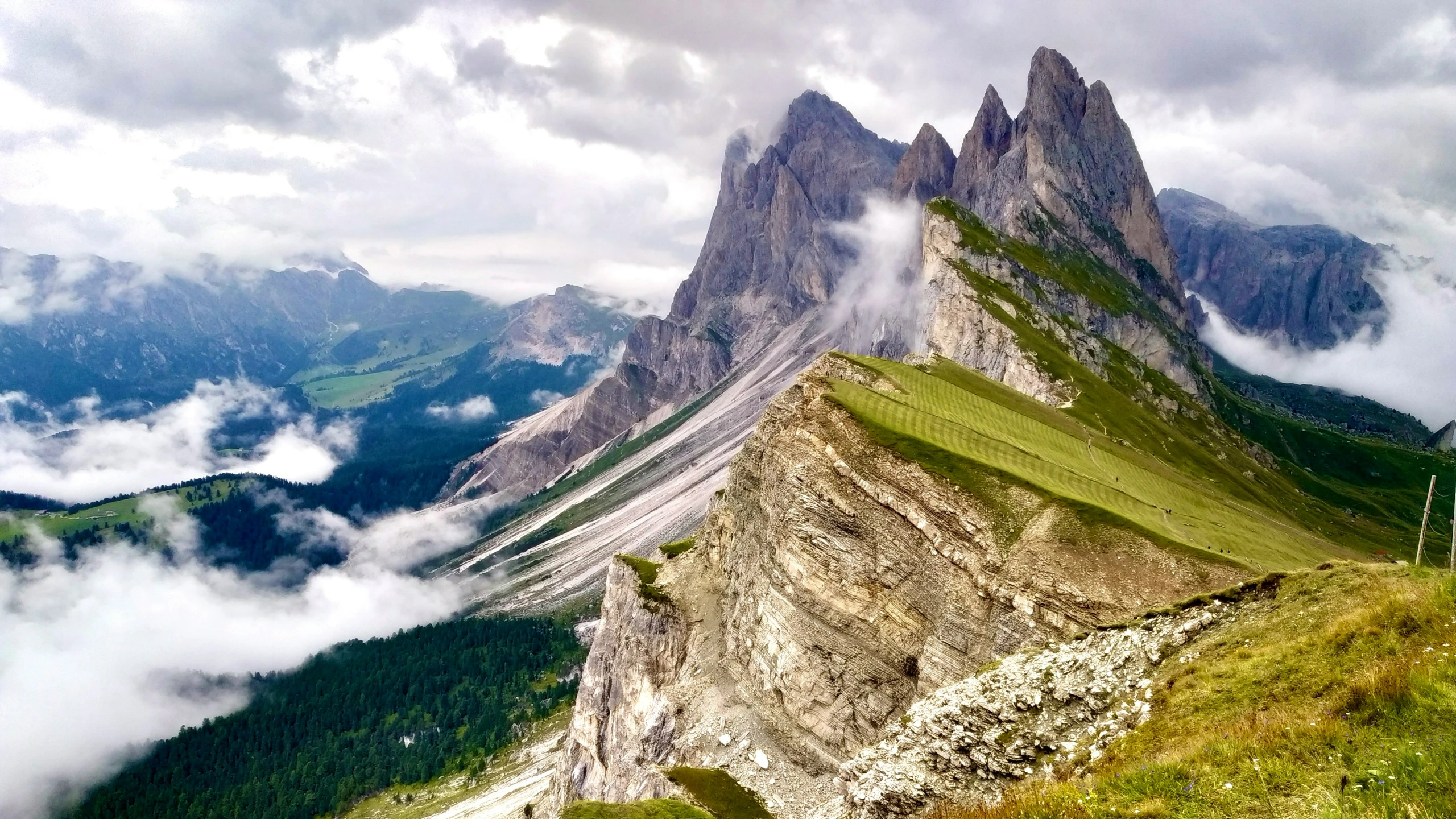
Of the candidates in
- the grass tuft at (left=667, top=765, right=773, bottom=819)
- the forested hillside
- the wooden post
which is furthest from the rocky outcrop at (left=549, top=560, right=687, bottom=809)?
the forested hillside

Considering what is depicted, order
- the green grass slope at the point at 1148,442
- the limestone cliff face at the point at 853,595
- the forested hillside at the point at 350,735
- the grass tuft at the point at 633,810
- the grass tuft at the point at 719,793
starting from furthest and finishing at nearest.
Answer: the forested hillside at the point at 350,735, the green grass slope at the point at 1148,442, the limestone cliff face at the point at 853,595, the grass tuft at the point at 719,793, the grass tuft at the point at 633,810

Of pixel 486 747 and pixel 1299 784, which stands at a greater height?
pixel 1299 784

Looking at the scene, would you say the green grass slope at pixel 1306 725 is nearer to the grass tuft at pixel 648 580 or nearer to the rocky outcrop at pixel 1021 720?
the rocky outcrop at pixel 1021 720

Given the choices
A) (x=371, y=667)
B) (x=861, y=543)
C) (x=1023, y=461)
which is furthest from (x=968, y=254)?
(x=371, y=667)

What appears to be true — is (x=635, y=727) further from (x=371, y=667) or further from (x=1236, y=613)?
(x=371, y=667)

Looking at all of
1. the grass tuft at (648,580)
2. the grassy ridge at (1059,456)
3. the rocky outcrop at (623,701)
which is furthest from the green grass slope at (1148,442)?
the grass tuft at (648,580)

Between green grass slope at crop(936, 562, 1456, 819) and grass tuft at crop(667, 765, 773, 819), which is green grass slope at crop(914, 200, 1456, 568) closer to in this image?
green grass slope at crop(936, 562, 1456, 819)

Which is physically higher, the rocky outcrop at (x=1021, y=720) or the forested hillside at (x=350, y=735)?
the rocky outcrop at (x=1021, y=720)
